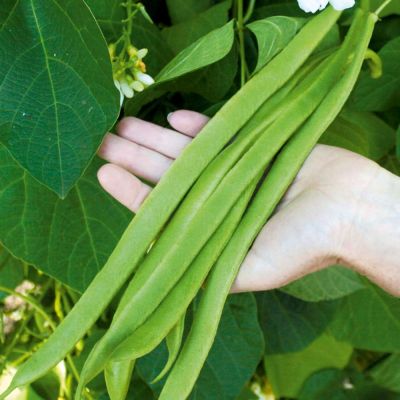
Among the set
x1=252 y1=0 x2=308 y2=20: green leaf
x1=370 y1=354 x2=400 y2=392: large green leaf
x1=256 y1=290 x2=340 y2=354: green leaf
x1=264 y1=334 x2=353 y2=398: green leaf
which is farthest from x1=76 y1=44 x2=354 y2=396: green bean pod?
x1=370 y1=354 x2=400 y2=392: large green leaf

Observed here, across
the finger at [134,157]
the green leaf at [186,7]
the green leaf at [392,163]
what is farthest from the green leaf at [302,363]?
the green leaf at [186,7]

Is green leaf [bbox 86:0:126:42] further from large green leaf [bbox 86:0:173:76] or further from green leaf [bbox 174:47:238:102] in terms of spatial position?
green leaf [bbox 174:47:238:102]

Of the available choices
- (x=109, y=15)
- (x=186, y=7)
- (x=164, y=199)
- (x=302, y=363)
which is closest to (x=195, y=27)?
(x=186, y=7)

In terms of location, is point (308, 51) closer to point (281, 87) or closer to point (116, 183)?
point (281, 87)

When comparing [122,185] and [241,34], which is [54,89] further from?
[241,34]

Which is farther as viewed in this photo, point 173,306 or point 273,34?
point 273,34

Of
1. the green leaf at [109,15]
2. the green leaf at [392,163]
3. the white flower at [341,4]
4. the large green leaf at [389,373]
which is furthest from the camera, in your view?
the large green leaf at [389,373]

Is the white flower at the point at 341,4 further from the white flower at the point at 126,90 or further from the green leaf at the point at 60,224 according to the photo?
the green leaf at the point at 60,224
